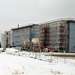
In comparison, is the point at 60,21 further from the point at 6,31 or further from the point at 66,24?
the point at 6,31

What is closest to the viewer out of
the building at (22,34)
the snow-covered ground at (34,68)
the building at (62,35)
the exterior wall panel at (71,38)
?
the snow-covered ground at (34,68)

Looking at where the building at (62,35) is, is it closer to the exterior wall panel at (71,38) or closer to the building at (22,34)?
the exterior wall panel at (71,38)

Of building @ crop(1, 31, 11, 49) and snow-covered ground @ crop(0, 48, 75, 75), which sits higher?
building @ crop(1, 31, 11, 49)

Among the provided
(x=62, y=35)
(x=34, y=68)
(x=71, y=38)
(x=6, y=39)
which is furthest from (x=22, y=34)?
(x=34, y=68)

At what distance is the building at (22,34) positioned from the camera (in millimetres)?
109188

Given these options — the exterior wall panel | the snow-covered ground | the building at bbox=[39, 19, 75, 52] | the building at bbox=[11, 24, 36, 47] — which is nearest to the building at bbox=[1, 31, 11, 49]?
the building at bbox=[11, 24, 36, 47]

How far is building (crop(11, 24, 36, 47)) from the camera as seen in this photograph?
109 m

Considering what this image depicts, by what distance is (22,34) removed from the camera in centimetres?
11569

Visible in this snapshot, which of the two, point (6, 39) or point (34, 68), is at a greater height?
point (6, 39)

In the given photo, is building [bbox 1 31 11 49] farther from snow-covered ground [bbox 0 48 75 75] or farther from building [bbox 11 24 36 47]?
snow-covered ground [bbox 0 48 75 75]

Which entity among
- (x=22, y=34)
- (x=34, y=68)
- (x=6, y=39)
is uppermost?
(x=22, y=34)

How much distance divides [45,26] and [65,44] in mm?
14980

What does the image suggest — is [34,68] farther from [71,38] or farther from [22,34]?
[22,34]

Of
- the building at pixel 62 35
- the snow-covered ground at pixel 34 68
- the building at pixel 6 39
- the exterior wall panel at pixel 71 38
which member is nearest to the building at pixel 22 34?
the building at pixel 62 35
